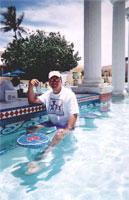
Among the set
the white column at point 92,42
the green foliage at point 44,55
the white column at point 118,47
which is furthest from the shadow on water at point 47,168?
the green foliage at point 44,55

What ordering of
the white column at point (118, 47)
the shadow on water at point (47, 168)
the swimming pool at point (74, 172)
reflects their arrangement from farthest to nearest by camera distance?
the white column at point (118, 47), the shadow on water at point (47, 168), the swimming pool at point (74, 172)

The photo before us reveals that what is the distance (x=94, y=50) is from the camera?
8.47 metres

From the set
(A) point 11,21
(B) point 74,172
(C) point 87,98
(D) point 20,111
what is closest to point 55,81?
(D) point 20,111

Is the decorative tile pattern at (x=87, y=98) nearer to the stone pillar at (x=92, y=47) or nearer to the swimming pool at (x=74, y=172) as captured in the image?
the stone pillar at (x=92, y=47)

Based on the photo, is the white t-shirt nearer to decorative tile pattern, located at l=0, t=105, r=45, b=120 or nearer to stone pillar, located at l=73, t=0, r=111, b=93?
decorative tile pattern, located at l=0, t=105, r=45, b=120

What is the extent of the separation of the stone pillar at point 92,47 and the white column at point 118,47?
425cm

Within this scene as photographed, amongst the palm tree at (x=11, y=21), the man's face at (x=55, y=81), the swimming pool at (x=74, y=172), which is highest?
the palm tree at (x=11, y=21)

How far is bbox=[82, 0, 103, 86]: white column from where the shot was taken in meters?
8.28

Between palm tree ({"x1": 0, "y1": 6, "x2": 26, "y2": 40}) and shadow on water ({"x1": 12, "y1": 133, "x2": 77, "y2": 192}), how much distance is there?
2412cm

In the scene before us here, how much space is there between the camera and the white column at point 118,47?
39.4 feet

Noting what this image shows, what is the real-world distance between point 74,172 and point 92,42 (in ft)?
21.3

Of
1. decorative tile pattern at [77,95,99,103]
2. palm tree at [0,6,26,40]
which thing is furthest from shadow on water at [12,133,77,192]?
palm tree at [0,6,26,40]

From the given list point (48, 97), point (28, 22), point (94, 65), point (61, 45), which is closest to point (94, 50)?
point (94, 65)

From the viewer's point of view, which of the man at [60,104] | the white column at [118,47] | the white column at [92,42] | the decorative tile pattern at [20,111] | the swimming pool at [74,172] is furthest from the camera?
the white column at [118,47]
